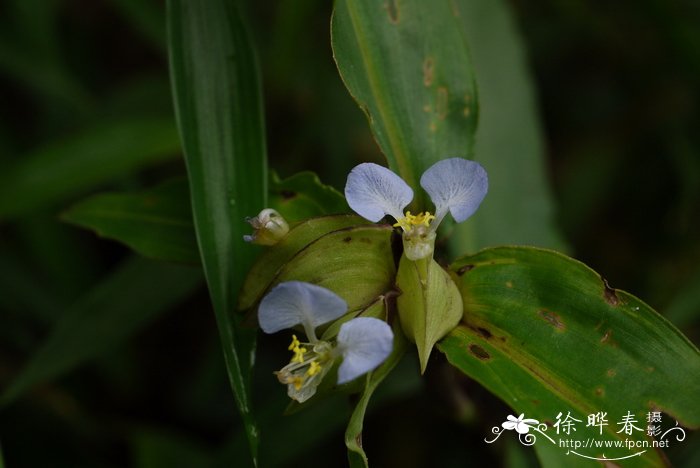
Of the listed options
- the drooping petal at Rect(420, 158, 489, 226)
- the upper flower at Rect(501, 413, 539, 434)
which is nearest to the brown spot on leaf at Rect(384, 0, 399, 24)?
the drooping petal at Rect(420, 158, 489, 226)

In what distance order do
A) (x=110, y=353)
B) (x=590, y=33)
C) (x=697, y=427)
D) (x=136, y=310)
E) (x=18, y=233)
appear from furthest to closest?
(x=590, y=33) < (x=18, y=233) < (x=110, y=353) < (x=136, y=310) < (x=697, y=427)

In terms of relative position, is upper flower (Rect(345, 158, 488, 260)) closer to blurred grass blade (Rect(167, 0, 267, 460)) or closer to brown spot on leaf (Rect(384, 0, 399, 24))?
blurred grass blade (Rect(167, 0, 267, 460))

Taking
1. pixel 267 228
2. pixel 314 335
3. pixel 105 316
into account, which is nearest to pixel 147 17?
pixel 105 316

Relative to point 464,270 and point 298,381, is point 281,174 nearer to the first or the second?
point 464,270

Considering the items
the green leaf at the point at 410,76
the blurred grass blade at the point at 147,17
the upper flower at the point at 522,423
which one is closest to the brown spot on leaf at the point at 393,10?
the green leaf at the point at 410,76

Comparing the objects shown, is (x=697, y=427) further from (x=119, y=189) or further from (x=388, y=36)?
(x=119, y=189)

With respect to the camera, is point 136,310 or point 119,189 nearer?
point 136,310

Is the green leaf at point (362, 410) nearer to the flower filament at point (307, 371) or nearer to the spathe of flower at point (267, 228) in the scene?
the flower filament at point (307, 371)

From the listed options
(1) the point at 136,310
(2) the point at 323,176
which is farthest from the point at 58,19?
(1) the point at 136,310
